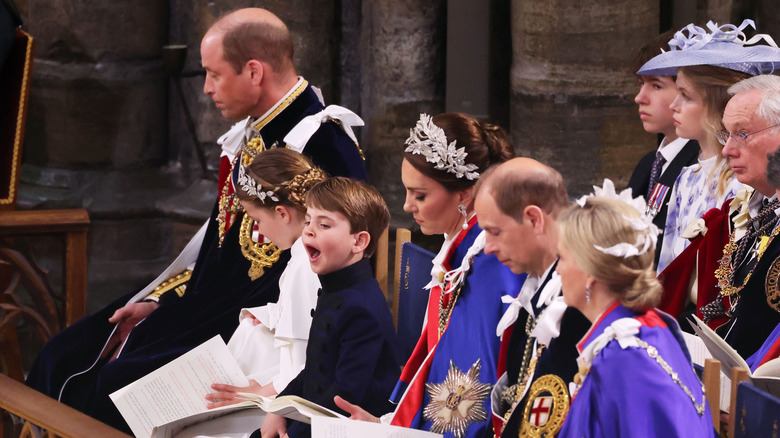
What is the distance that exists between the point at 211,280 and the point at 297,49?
7.27 ft

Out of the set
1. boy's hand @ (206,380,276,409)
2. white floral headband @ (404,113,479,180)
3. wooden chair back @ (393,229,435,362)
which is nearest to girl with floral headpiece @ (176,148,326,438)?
boy's hand @ (206,380,276,409)

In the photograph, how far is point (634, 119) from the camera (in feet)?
18.0

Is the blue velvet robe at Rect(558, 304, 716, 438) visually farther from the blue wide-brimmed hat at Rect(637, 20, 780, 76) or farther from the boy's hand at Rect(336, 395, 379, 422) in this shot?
the blue wide-brimmed hat at Rect(637, 20, 780, 76)

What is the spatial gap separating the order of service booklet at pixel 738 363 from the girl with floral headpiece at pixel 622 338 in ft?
1.41

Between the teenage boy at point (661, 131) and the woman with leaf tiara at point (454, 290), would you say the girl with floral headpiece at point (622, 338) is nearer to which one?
the woman with leaf tiara at point (454, 290)

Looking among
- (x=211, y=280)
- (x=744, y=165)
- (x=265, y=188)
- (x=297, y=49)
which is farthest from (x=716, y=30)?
(x=297, y=49)

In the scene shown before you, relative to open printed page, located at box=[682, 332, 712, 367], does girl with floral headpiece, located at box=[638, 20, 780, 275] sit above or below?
above

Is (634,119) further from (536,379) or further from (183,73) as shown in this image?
(536,379)

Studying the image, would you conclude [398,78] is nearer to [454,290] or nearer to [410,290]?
[410,290]

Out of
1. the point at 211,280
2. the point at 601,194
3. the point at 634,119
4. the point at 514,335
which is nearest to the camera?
the point at 601,194

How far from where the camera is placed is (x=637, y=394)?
220cm

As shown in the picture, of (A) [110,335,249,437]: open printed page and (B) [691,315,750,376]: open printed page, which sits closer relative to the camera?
(B) [691,315,750,376]: open printed page

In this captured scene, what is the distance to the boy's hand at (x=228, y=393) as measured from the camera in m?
3.50

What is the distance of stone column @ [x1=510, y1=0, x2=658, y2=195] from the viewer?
5367 millimetres
